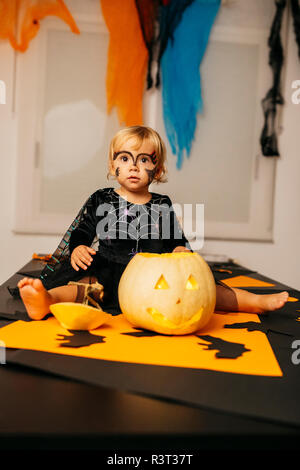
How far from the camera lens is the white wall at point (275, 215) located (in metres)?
2.17

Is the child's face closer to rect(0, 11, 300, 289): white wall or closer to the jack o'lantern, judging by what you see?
the jack o'lantern

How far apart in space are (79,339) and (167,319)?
15 centimetres

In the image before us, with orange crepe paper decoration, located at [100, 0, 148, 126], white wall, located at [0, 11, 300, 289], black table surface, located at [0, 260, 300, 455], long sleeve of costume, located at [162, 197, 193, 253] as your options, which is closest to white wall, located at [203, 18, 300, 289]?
white wall, located at [0, 11, 300, 289]

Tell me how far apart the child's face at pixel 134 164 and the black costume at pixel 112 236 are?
0.22ft

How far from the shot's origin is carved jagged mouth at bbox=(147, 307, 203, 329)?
692 mm

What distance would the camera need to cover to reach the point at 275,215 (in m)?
2.32

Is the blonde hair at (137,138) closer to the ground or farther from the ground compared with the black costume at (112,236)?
farther from the ground

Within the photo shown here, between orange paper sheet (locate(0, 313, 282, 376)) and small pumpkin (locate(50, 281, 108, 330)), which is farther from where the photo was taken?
small pumpkin (locate(50, 281, 108, 330))

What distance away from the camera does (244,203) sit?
7.57ft

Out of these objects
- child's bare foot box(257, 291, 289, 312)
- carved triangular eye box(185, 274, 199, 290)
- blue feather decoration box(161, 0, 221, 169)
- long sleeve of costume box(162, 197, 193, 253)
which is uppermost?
blue feather decoration box(161, 0, 221, 169)

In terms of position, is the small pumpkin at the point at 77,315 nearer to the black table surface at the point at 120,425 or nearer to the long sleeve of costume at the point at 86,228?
the black table surface at the point at 120,425

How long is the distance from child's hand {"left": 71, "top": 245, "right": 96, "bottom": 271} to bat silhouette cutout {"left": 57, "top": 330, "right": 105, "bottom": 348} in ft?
0.78

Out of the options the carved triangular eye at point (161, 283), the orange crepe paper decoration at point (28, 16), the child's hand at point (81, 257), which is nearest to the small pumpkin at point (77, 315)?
the carved triangular eye at point (161, 283)

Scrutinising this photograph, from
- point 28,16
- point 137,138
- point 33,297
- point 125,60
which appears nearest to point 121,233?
point 137,138
